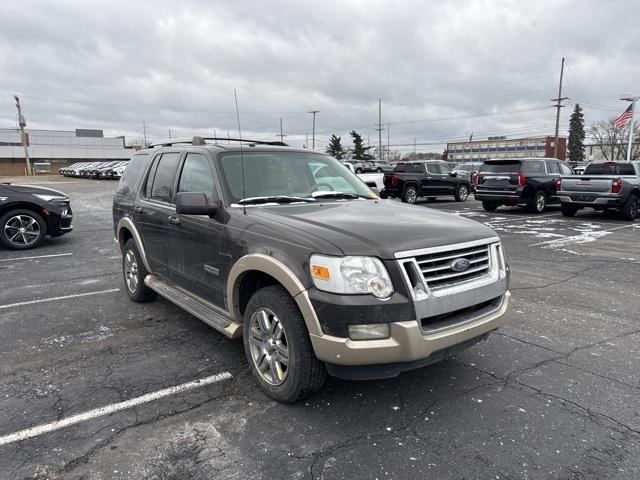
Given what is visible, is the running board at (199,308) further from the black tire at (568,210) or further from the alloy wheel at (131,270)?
the black tire at (568,210)

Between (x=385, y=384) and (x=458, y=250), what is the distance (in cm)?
121

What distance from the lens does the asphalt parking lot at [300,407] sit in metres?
2.59

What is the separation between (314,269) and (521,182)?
13.8 m

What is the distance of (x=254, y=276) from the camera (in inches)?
135

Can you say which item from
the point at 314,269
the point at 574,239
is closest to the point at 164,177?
the point at 314,269

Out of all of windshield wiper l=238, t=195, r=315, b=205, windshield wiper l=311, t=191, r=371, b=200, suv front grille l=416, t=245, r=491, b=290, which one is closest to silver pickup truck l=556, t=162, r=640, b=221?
windshield wiper l=311, t=191, r=371, b=200

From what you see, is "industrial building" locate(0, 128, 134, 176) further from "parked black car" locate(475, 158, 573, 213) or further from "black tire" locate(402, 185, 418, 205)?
"parked black car" locate(475, 158, 573, 213)

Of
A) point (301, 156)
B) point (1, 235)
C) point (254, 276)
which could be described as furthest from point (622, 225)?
point (1, 235)

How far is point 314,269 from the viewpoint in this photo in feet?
9.23

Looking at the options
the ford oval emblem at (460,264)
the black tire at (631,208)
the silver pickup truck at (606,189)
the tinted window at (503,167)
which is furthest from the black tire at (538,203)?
the ford oval emblem at (460,264)

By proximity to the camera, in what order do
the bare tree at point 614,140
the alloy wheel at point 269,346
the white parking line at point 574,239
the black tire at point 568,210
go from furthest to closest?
the bare tree at point 614,140 < the black tire at point 568,210 < the white parking line at point 574,239 < the alloy wheel at point 269,346

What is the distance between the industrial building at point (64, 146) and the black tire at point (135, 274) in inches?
3239

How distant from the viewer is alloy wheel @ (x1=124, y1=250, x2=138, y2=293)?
5.45 metres

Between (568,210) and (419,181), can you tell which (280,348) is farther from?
(419,181)
